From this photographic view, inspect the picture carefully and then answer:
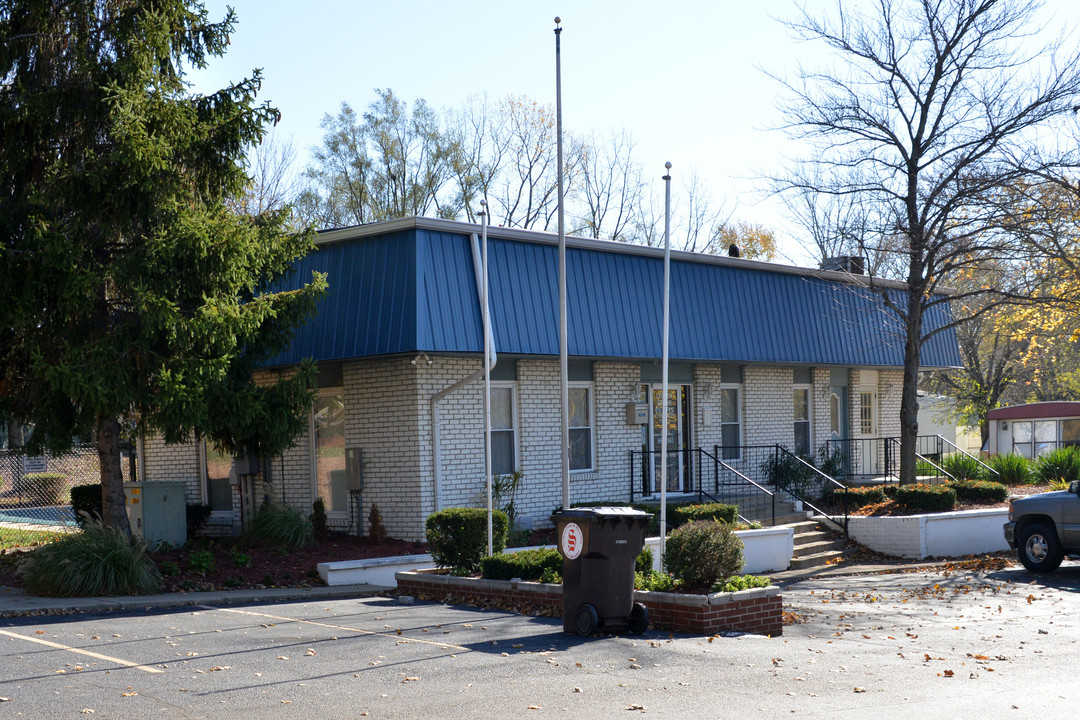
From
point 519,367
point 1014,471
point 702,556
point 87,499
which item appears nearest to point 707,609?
point 702,556

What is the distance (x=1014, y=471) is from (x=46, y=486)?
2763 centimetres

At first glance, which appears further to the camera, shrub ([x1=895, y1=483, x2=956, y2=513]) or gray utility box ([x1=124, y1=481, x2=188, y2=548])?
shrub ([x1=895, y1=483, x2=956, y2=513])

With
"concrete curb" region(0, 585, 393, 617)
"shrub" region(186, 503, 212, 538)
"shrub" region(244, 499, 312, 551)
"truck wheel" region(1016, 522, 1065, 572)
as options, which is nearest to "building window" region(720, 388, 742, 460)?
"truck wheel" region(1016, 522, 1065, 572)

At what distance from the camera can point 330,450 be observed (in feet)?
61.1

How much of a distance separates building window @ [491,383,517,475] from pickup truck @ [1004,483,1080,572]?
837 cm

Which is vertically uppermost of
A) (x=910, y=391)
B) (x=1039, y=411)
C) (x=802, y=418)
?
(x=910, y=391)

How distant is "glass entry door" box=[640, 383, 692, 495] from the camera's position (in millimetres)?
20172

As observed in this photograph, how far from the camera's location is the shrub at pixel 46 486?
30.3 metres

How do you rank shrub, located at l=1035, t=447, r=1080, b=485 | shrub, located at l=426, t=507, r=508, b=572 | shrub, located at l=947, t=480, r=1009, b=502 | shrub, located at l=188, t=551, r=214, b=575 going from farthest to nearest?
1. shrub, located at l=1035, t=447, r=1080, b=485
2. shrub, located at l=947, t=480, r=1009, b=502
3. shrub, located at l=188, t=551, r=214, b=575
4. shrub, located at l=426, t=507, r=508, b=572

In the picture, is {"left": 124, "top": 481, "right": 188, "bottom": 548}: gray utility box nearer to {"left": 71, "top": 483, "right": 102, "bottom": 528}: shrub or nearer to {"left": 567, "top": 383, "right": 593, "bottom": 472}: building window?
{"left": 71, "top": 483, "right": 102, "bottom": 528}: shrub

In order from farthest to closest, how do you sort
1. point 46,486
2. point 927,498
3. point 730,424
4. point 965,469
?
point 46,486 < point 965,469 < point 730,424 < point 927,498

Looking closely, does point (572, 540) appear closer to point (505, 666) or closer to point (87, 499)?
point (505, 666)

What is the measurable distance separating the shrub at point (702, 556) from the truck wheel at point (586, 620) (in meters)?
1.21

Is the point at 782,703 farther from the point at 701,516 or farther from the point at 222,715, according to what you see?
the point at 701,516
